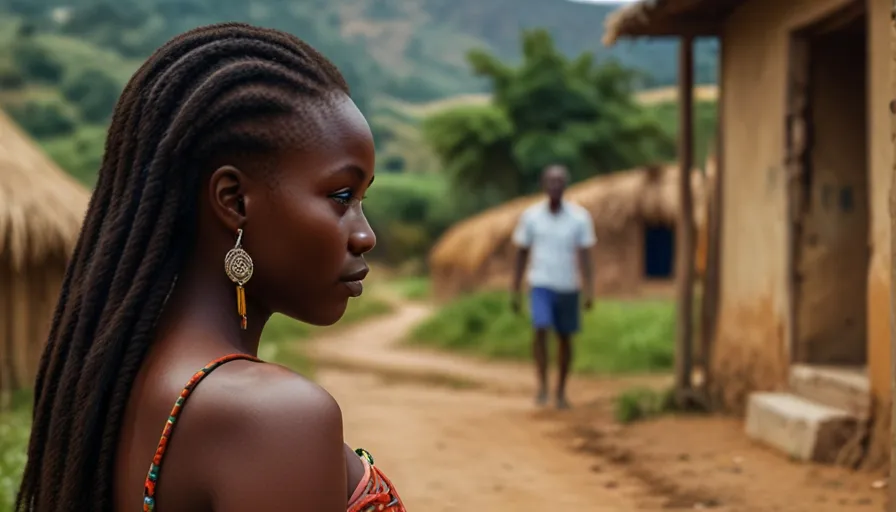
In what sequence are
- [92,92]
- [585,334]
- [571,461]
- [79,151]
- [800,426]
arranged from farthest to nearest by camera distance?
[92,92], [79,151], [585,334], [571,461], [800,426]

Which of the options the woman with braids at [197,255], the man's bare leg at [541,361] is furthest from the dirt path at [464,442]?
the woman with braids at [197,255]

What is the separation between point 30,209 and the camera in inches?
308

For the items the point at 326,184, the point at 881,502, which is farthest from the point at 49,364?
the point at 881,502

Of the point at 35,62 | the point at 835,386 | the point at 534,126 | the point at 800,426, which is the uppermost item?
the point at 35,62

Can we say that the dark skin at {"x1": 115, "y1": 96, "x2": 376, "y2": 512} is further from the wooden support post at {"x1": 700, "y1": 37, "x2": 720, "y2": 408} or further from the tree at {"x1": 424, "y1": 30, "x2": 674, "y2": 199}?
the tree at {"x1": 424, "y1": 30, "x2": 674, "y2": 199}

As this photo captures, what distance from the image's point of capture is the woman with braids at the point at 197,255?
49.2 inches

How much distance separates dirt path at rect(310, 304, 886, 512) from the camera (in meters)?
4.61

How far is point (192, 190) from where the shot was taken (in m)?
1.30

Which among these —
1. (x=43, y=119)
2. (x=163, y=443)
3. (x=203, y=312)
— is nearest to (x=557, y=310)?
(x=203, y=312)

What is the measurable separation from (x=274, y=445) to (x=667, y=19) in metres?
6.24

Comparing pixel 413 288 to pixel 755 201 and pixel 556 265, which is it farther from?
pixel 755 201

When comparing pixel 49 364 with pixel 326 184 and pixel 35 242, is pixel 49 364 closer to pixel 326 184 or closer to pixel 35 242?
pixel 326 184

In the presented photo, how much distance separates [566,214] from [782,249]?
1.95 m

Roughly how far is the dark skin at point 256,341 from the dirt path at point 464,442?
338cm
